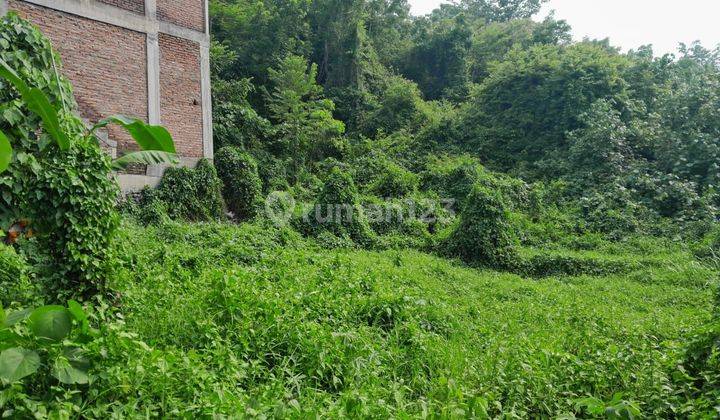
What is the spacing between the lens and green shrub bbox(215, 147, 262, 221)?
11.3m

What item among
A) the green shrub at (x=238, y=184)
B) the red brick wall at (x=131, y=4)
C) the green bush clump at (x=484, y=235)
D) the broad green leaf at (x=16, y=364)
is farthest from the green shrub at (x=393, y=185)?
the broad green leaf at (x=16, y=364)

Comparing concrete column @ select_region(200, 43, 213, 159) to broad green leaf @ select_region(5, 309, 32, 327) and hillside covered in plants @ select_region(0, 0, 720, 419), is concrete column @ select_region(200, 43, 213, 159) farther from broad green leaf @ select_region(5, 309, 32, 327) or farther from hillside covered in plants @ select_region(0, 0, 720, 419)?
broad green leaf @ select_region(5, 309, 32, 327)

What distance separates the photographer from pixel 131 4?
30.2ft

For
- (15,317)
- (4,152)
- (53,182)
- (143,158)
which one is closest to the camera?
(4,152)

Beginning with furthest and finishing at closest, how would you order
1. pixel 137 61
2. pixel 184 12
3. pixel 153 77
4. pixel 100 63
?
pixel 184 12
pixel 153 77
pixel 137 61
pixel 100 63

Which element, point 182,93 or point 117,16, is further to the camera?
point 182,93

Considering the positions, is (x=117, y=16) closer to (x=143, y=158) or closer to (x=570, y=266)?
(x=143, y=158)

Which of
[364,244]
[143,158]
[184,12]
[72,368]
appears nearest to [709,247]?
[364,244]

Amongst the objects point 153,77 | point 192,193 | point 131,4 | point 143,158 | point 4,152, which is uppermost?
point 131,4

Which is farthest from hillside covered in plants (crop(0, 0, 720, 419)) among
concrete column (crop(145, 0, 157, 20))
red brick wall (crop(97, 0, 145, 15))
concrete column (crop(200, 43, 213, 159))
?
red brick wall (crop(97, 0, 145, 15))

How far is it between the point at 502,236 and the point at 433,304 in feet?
16.1

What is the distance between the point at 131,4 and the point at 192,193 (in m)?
4.13

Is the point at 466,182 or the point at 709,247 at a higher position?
the point at 466,182

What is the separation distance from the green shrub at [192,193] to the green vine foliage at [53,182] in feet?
19.4
